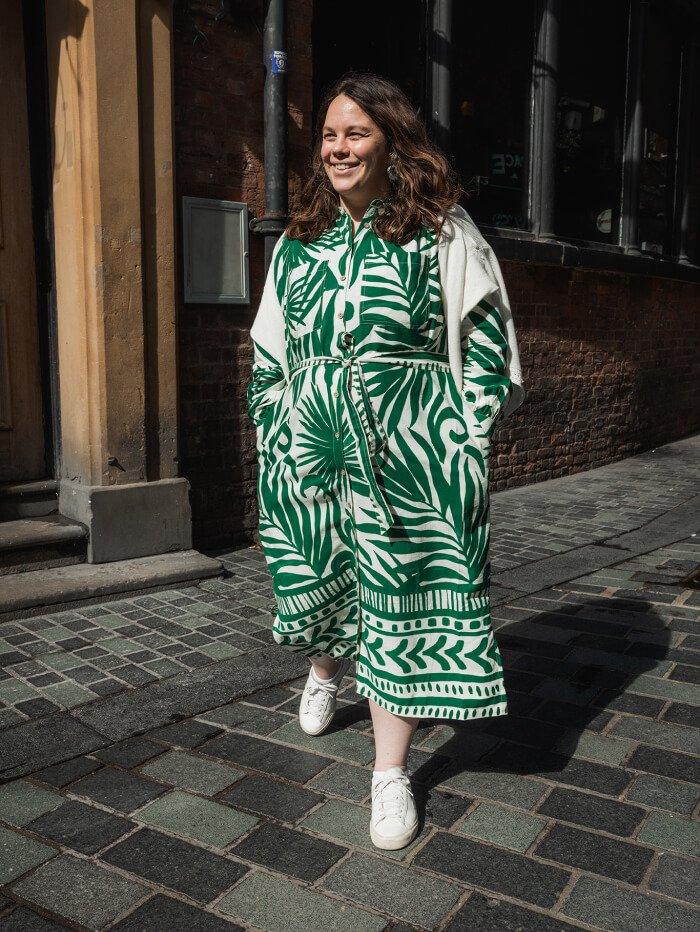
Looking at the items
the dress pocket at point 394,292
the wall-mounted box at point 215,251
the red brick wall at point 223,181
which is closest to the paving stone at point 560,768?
the dress pocket at point 394,292

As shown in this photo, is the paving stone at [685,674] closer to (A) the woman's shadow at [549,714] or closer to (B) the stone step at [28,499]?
(A) the woman's shadow at [549,714]

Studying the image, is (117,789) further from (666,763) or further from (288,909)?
(666,763)

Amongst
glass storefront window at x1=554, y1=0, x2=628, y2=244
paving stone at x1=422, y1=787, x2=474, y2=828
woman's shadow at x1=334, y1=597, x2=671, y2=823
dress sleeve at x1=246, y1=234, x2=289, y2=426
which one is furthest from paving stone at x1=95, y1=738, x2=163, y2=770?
glass storefront window at x1=554, y1=0, x2=628, y2=244

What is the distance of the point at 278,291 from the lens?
2.68 m

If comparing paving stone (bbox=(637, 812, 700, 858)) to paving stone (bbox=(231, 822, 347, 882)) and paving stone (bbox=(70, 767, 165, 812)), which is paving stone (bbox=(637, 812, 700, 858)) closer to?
paving stone (bbox=(231, 822, 347, 882))

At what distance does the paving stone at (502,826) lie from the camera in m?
2.40

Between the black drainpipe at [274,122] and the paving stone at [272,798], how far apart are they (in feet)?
11.7

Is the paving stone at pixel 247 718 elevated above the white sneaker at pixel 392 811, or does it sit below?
below

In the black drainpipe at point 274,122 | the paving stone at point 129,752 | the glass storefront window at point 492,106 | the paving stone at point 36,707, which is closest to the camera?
the paving stone at point 129,752

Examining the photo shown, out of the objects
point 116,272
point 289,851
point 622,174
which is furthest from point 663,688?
point 622,174

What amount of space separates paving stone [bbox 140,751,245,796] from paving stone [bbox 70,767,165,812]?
5 cm

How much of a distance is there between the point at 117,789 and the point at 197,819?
0.32 m

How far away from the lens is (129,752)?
2.91 metres

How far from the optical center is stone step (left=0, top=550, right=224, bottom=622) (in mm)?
4277
